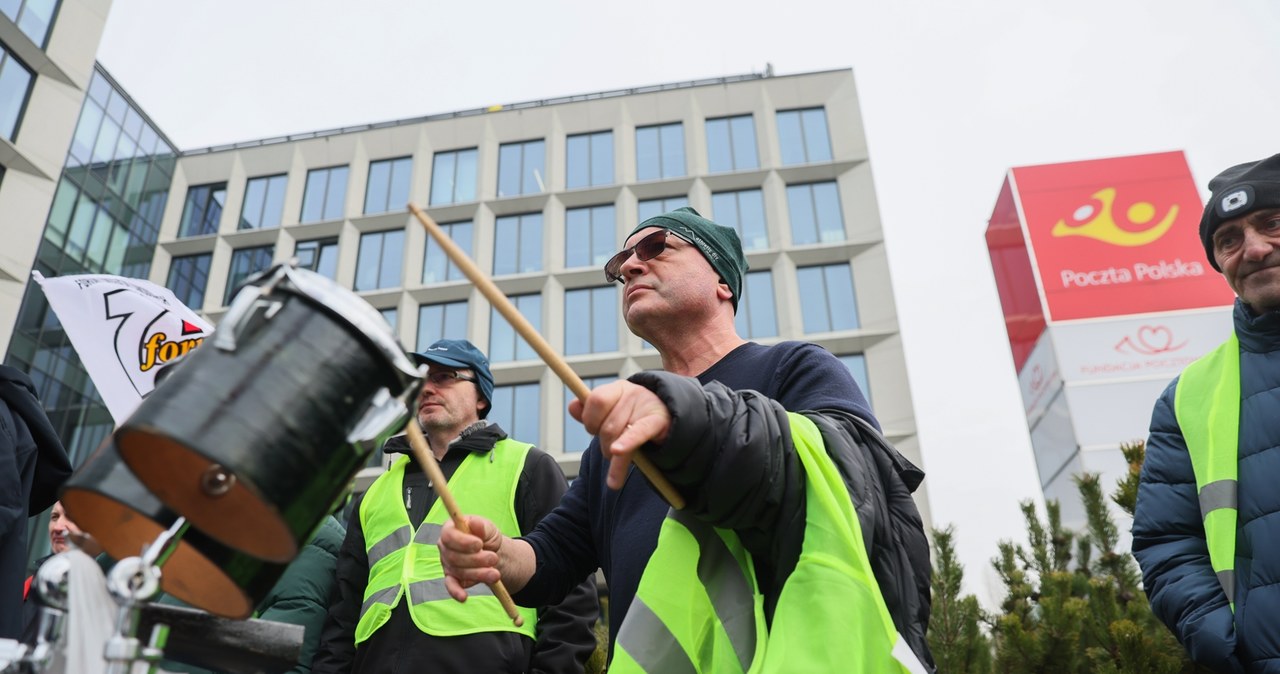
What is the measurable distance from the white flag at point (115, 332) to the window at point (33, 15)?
1617cm

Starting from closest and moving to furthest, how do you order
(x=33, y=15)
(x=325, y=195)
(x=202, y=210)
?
(x=33, y=15)
(x=325, y=195)
(x=202, y=210)

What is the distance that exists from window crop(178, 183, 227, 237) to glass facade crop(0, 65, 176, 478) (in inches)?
30.2

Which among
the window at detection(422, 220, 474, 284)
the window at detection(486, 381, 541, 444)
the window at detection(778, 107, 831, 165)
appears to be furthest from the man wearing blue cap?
the window at detection(778, 107, 831, 165)

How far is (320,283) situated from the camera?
106 cm

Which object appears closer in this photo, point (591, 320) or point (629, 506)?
point (629, 506)

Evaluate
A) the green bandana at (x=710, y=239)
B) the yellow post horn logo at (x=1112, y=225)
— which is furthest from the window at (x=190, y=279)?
the green bandana at (x=710, y=239)

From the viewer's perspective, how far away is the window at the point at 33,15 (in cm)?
1594

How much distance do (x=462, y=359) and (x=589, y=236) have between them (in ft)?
73.6

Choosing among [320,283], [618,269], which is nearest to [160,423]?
[320,283]

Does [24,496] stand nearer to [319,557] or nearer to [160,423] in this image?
[319,557]

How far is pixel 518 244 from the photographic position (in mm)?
25984

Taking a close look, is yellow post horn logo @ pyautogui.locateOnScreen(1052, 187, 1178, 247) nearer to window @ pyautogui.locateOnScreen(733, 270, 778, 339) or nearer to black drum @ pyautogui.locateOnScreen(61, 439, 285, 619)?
window @ pyautogui.locateOnScreen(733, 270, 778, 339)

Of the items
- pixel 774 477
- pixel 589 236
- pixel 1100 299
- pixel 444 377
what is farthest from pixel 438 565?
pixel 1100 299

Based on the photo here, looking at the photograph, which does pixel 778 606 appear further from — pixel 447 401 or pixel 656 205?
pixel 656 205
